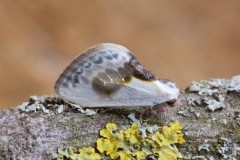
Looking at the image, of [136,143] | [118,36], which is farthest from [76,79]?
[118,36]

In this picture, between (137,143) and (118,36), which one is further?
(118,36)

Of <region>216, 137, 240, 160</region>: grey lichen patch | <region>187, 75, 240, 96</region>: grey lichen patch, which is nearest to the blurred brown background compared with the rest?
<region>187, 75, 240, 96</region>: grey lichen patch

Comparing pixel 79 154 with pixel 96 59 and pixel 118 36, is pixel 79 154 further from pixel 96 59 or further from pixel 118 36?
pixel 118 36

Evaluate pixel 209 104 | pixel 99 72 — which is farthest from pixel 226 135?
pixel 99 72

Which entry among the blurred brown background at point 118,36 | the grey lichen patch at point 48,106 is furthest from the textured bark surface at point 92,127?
the blurred brown background at point 118,36

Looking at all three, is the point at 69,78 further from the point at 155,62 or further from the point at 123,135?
the point at 155,62

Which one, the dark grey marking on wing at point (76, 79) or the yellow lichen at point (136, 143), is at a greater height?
the dark grey marking on wing at point (76, 79)

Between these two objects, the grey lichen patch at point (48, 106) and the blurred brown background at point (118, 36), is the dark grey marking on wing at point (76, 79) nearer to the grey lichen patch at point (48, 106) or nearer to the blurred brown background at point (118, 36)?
the grey lichen patch at point (48, 106)
